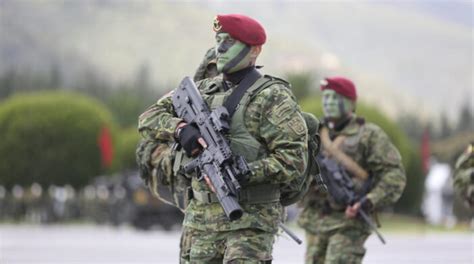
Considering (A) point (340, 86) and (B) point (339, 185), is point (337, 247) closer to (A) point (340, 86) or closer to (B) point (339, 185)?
(B) point (339, 185)

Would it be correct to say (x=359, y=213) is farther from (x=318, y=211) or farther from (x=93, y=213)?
(x=93, y=213)

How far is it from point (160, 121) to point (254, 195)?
28.6 inches

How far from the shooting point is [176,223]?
3300cm

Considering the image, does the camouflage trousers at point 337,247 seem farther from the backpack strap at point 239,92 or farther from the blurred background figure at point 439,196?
the blurred background figure at point 439,196

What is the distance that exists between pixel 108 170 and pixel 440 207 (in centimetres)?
1556

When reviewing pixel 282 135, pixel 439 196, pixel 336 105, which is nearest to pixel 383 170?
pixel 336 105

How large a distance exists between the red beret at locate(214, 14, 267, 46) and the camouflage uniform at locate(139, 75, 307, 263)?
241 mm

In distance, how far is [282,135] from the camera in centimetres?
683

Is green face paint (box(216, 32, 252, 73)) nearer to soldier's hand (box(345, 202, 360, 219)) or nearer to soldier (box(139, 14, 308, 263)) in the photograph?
soldier (box(139, 14, 308, 263))

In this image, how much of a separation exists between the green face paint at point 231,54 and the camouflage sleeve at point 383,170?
3.18m

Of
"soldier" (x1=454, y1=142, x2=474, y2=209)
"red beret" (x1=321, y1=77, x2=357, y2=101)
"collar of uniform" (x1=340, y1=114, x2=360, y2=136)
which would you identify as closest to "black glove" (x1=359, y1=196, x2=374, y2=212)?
"collar of uniform" (x1=340, y1=114, x2=360, y2=136)

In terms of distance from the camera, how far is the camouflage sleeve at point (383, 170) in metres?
9.93

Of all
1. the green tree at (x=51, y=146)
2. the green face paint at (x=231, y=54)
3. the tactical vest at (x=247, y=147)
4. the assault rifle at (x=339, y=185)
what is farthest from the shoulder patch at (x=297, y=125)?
the green tree at (x=51, y=146)

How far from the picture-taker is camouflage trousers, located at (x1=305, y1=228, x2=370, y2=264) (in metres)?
9.68
